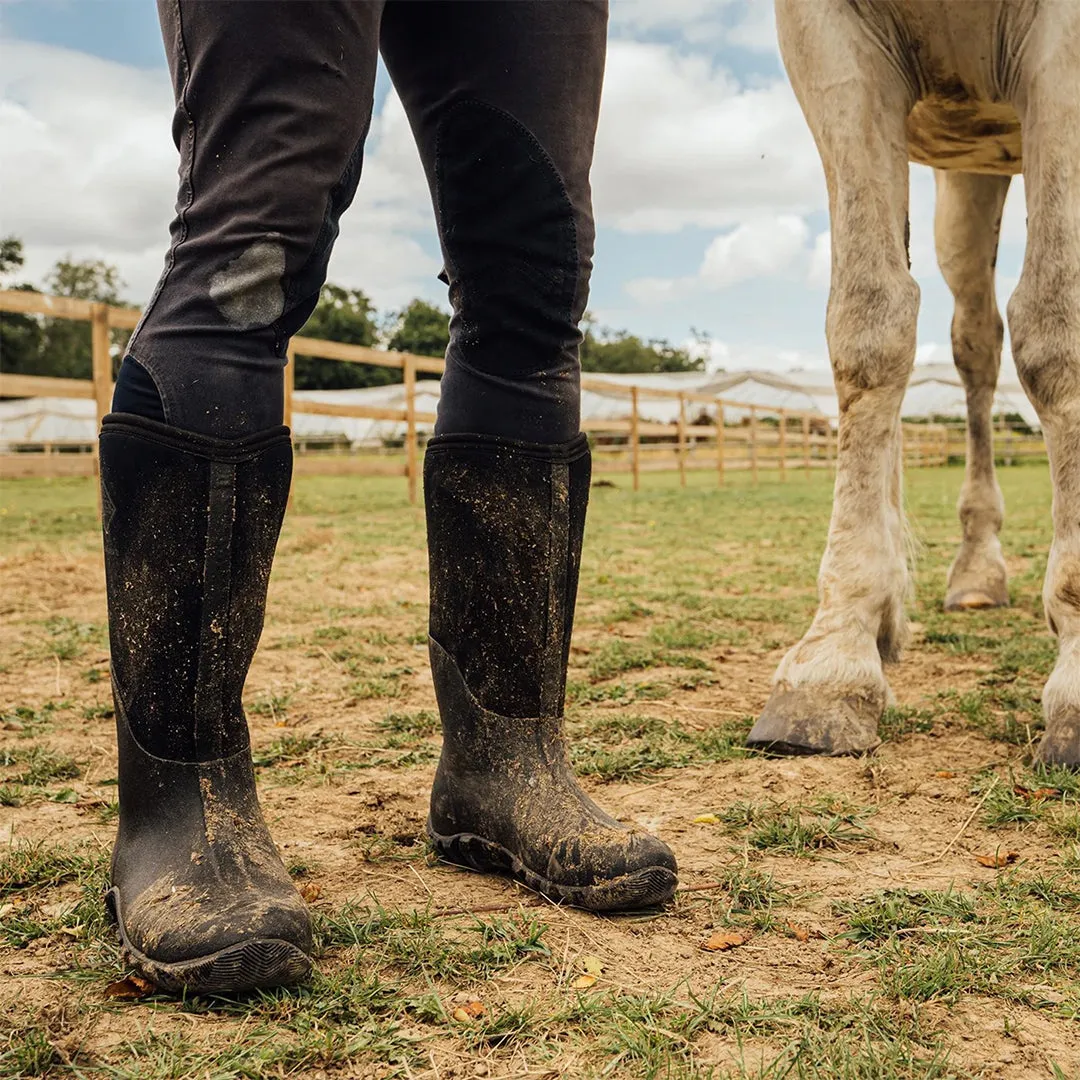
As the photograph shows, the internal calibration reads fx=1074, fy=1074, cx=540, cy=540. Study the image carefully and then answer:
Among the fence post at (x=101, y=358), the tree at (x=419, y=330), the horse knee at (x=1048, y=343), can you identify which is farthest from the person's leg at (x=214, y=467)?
the tree at (x=419, y=330)

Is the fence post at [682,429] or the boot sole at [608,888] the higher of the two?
the fence post at [682,429]

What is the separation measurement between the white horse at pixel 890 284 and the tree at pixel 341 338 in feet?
152

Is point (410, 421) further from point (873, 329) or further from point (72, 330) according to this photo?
point (72, 330)

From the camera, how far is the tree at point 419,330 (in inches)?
2368

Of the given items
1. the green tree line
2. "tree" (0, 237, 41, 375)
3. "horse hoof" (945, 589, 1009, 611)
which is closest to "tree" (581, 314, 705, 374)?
the green tree line

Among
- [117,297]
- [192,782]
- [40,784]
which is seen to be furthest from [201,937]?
[117,297]

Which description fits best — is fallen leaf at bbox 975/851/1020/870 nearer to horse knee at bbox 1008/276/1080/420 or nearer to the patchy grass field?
the patchy grass field

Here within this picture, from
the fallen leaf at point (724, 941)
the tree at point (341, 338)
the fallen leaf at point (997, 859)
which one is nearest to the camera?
the fallen leaf at point (724, 941)

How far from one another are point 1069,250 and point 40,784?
7.25 ft

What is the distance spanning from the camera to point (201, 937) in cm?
112

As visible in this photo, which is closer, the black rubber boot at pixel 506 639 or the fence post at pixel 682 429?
the black rubber boot at pixel 506 639

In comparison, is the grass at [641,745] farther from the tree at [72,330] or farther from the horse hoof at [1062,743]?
the tree at [72,330]

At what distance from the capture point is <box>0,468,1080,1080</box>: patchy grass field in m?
1.02

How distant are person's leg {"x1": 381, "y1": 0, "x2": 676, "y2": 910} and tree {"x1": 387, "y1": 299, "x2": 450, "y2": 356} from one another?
2288 inches
